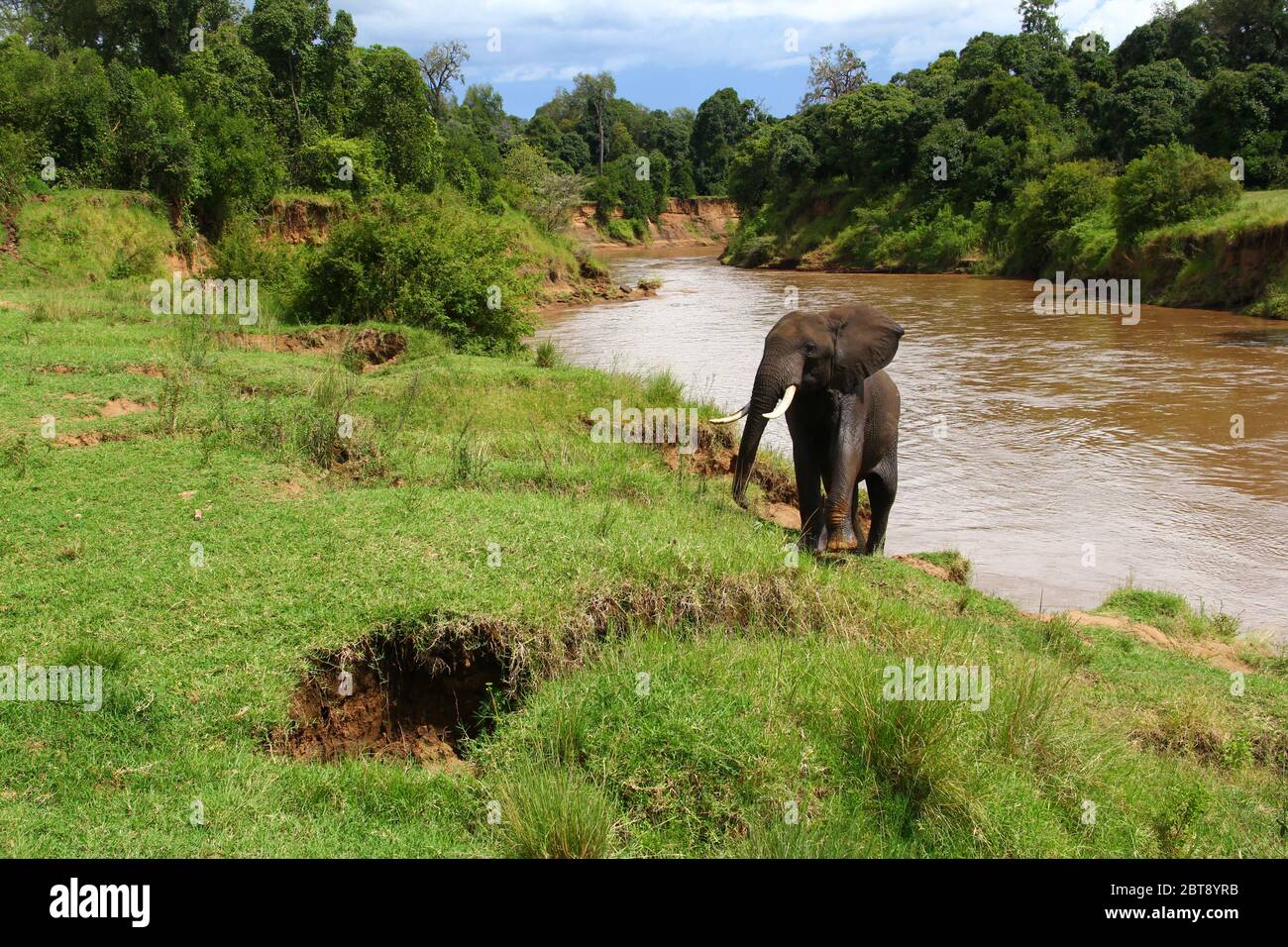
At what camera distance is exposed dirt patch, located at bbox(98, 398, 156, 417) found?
32.6 feet

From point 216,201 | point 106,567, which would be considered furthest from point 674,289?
point 106,567

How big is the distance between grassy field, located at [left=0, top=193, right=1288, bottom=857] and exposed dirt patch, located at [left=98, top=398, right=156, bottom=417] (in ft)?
1.69

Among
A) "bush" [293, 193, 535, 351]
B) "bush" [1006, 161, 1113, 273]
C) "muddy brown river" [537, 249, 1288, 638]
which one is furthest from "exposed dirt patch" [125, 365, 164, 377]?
Result: "bush" [1006, 161, 1113, 273]

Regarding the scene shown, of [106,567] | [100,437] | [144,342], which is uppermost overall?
[144,342]

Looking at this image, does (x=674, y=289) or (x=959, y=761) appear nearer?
(x=959, y=761)

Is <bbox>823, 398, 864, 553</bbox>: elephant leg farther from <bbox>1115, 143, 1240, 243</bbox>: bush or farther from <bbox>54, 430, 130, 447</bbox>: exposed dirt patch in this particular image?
<bbox>1115, 143, 1240, 243</bbox>: bush

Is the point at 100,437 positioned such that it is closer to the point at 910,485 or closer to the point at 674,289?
the point at 910,485

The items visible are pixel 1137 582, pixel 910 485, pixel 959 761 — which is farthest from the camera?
pixel 910 485

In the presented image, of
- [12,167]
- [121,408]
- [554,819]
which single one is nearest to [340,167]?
[12,167]

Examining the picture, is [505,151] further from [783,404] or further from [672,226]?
[783,404]

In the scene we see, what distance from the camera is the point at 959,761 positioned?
16.3ft

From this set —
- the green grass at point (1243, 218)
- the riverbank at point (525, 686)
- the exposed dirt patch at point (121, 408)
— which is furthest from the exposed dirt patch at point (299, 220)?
the green grass at point (1243, 218)

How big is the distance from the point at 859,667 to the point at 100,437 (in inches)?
293
